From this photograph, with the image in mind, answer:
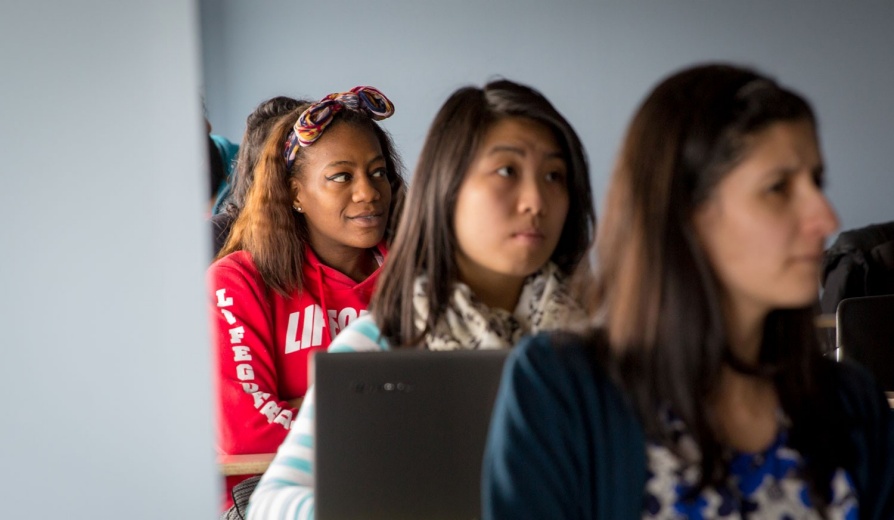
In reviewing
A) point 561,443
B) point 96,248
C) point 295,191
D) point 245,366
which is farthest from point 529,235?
point 295,191

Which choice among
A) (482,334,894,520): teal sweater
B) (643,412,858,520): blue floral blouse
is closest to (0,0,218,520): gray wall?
(482,334,894,520): teal sweater

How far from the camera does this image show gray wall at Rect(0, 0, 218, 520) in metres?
0.81

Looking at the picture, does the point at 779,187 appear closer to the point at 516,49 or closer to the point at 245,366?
the point at 245,366

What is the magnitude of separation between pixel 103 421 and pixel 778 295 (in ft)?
1.96

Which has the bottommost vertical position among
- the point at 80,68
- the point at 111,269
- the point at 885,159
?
the point at 885,159

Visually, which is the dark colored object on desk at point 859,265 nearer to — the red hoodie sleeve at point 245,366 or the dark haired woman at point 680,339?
the red hoodie sleeve at point 245,366

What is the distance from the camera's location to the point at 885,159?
11.9 feet

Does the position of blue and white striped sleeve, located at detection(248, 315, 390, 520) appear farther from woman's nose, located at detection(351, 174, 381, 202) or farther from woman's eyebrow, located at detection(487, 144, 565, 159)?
woman's nose, located at detection(351, 174, 381, 202)

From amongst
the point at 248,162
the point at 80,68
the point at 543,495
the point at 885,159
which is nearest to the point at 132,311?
the point at 80,68

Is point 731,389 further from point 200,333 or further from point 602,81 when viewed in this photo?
point 602,81

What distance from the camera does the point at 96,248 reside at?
0.82 meters

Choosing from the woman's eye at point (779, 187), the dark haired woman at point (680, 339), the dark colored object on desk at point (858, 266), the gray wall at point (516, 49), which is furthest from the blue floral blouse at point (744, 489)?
the dark colored object on desk at point (858, 266)

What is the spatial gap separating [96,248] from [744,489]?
1.98ft

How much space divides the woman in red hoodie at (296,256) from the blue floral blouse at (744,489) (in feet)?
3.39
